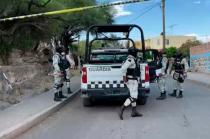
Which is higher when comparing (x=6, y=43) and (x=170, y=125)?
(x=6, y=43)

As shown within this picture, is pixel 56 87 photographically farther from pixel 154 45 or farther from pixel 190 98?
pixel 154 45

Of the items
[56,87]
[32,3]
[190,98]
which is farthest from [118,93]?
[32,3]

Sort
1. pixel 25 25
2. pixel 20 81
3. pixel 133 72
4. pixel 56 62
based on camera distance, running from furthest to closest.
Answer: pixel 25 25 → pixel 20 81 → pixel 56 62 → pixel 133 72

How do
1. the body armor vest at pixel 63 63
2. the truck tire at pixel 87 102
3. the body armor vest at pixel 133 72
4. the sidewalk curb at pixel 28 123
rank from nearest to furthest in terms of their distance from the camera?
the sidewalk curb at pixel 28 123 < the body armor vest at pixel 133 72 < the truck tire at pixel 87 102 < the body armor vest at pixel 63 63

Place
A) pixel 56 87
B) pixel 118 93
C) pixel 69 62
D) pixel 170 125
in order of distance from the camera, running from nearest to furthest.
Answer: pixel 170 125 < pixel 118 93 < pixel 56 87 < pixel 69 62

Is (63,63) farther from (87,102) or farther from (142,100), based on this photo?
(142,100)

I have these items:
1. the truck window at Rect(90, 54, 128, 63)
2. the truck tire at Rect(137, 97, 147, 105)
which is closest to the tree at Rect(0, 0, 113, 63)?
the truck window at Rect(90, 54, 128, 63)

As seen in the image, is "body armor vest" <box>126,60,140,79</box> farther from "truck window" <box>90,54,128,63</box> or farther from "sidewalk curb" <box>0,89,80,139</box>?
"truck window" <box>90,54,128,63</box>

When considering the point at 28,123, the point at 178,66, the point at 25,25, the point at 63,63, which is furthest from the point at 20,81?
the point at 28,123

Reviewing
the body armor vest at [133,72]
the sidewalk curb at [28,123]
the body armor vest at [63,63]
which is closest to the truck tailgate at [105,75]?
the body armor vest at [133,72]

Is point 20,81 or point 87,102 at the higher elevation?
point 20,81

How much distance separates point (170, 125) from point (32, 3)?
500 inches

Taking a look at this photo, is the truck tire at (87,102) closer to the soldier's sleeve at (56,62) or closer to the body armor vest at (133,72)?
the soldier's sleeve at (56,62)

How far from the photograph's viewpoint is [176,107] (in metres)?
14.1
